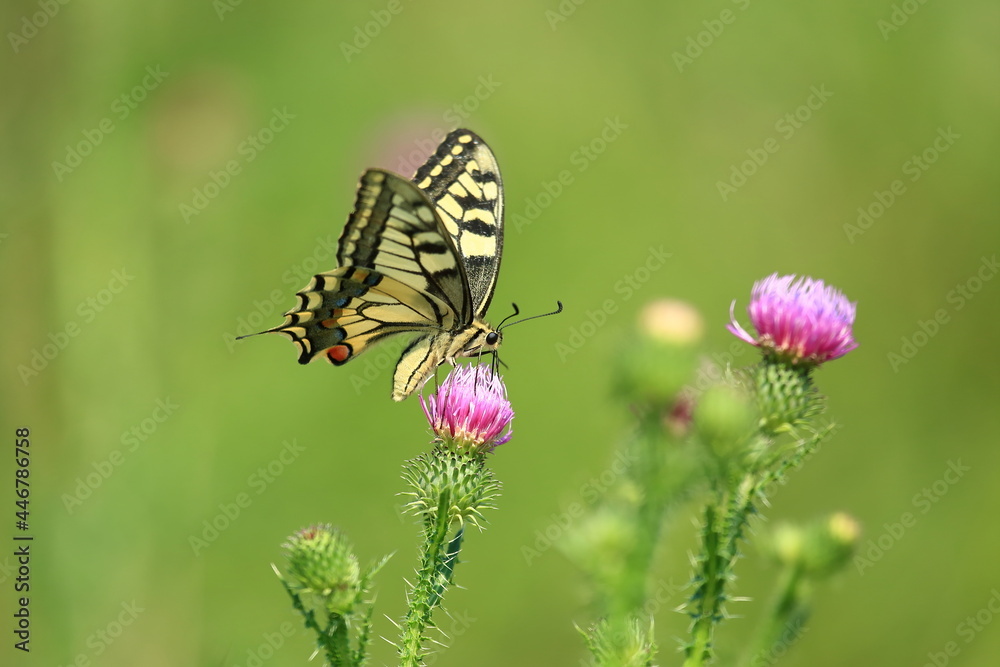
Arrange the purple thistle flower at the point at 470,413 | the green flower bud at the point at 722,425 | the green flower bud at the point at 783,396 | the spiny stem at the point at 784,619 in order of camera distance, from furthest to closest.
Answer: the purple thistle flower at the point at 470,413, the green flower bud at the point at 783,396, the spiny stem at the point at 784,619, the green flower bud at the point at 722,425

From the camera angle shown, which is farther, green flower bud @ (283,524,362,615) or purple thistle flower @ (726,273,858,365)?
purple thistle flower @ (726,273,858,365)

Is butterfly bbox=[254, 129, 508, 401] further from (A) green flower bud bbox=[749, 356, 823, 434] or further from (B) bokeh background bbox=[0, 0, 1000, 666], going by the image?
(A) green flower bud bbox=[749, 356, 823, 434]

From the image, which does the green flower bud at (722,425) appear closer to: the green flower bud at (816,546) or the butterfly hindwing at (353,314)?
the green flower bud at (816,546)

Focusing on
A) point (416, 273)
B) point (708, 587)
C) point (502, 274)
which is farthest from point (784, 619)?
point (502, 274)

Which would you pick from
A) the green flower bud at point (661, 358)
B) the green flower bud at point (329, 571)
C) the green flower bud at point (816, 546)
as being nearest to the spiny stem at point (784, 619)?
the green flower bud at point (816, 546)

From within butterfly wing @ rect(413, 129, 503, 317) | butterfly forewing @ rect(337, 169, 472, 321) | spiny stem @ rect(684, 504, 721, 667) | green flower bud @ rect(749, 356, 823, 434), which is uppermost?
butterfly wing @ rect(413, 129, 503, 317)

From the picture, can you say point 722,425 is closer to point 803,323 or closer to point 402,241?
point 803,323

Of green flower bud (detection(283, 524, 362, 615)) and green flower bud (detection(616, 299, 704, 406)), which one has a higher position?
green flower bud (detection(616, 299, 704, 406))

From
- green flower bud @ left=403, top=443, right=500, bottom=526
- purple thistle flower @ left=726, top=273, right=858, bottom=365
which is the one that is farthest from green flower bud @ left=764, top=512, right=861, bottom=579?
green flower bud @ left=403, top=443, right=500, bottom=526
